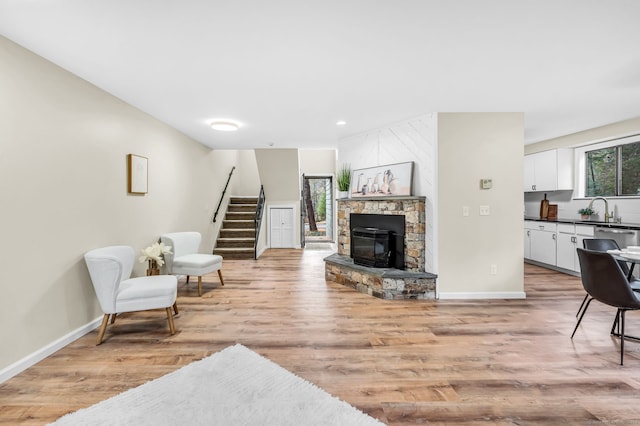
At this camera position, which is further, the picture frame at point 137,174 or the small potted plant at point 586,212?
the small potted plant at point 586,212

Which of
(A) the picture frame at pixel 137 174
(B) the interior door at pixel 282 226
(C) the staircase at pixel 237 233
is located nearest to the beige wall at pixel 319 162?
(B) the interior door at pixel 282 226

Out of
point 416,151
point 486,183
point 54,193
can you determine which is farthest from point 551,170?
point 54,193

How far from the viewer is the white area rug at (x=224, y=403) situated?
5.27 feet

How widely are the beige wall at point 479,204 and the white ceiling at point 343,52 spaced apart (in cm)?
30

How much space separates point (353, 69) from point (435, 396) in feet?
8.79

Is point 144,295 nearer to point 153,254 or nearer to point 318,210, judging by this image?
point 153,254

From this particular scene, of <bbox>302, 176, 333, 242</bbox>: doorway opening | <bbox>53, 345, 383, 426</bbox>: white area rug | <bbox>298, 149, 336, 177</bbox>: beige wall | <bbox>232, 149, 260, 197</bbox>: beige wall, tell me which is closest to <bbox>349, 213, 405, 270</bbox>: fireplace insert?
<bbox>53, 345, 383, 426</bbox>: white area rug

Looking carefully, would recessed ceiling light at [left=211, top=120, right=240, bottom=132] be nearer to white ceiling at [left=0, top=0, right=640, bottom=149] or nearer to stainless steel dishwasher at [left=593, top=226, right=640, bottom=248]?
white ceiling at [left=0, top=0, right=640, bottom=149]

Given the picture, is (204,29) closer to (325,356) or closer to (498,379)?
(325,356)

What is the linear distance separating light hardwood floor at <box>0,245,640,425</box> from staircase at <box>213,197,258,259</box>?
2625 mm

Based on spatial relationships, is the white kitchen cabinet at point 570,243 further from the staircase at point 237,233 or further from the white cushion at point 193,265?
the staircase at point 237,233

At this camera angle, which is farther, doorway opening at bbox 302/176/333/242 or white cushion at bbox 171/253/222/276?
doorway opening at bbox 302/176/333/242

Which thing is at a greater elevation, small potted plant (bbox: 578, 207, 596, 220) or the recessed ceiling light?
the recessed ceiling light

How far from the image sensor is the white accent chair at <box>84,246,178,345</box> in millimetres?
2576
